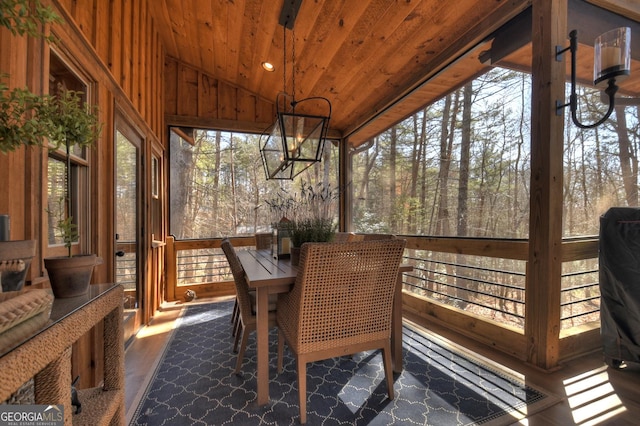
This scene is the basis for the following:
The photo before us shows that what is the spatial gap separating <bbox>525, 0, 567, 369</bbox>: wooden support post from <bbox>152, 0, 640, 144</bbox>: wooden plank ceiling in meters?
0.26

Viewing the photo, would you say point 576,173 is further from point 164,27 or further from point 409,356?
point 164,27

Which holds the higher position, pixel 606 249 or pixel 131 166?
pixel 131 166

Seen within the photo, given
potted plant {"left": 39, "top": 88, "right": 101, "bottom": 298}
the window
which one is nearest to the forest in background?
the window

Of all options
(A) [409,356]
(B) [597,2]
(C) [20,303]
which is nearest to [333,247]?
(C) [20,303]

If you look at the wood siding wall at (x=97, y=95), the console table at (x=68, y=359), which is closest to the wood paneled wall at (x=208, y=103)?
the wood siding wall at (x=97, y=95)

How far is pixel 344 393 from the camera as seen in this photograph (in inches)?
70.0

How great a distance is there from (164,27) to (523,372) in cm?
485

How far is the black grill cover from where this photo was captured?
6.34 feet

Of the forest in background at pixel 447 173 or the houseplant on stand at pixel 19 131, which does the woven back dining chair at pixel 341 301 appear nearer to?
the houseplant on stand at pixel 19 131

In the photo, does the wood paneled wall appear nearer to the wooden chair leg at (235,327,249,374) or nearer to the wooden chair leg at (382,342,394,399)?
the wooden chair leg at (235,327,249,374)

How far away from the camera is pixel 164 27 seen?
11.1 ft

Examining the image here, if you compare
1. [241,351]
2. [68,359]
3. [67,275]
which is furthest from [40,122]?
[241,351]

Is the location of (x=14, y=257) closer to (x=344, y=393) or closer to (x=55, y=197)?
(x=55, y=197)

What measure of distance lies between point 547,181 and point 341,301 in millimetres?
1647
